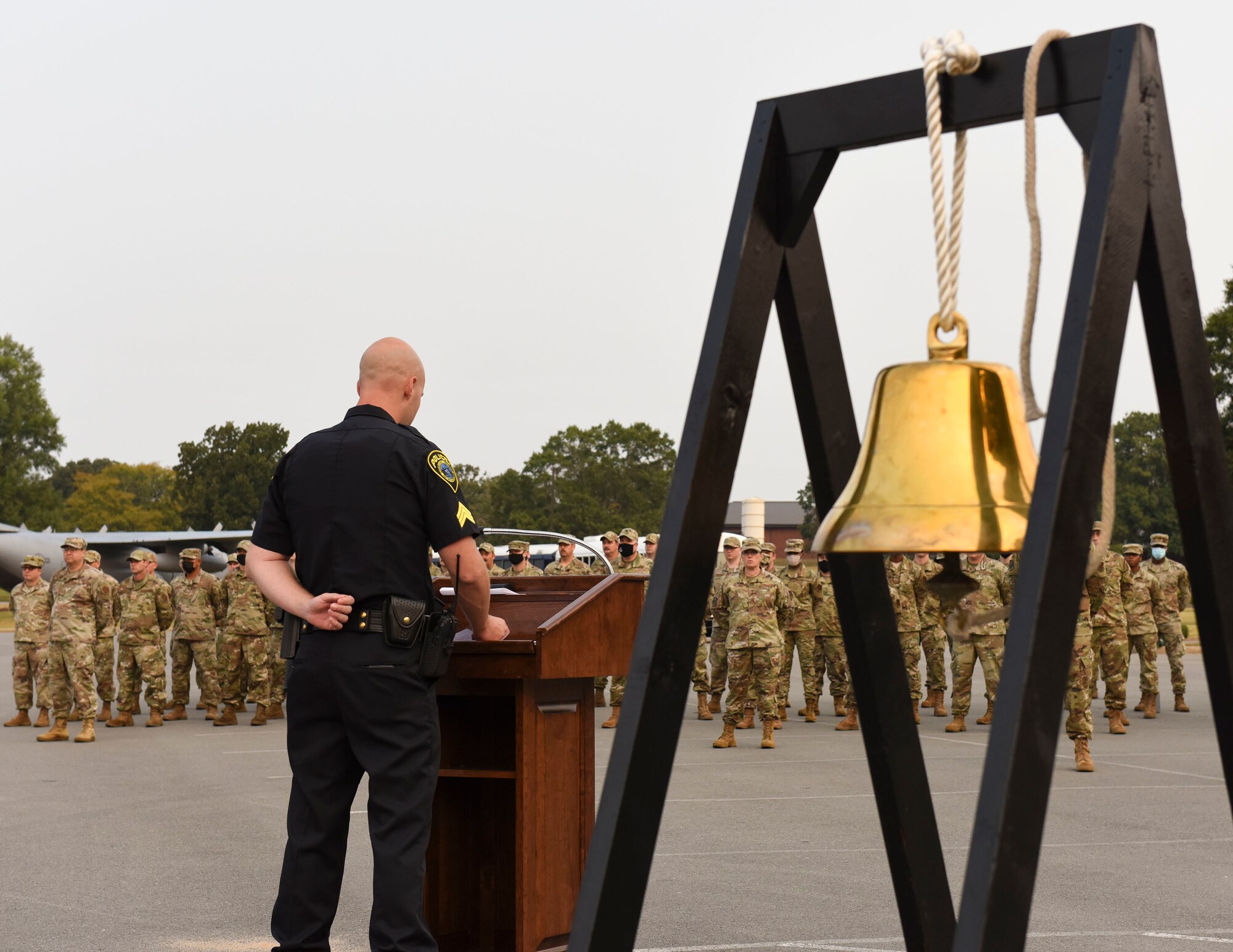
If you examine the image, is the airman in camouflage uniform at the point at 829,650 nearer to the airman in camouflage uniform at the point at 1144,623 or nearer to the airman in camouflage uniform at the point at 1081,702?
the airman in camouflage uniform at the point at 1144,623

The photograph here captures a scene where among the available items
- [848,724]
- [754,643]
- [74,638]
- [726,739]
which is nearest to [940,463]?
[726,739]

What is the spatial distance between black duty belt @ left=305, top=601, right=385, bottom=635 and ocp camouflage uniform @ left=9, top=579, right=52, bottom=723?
1071 centimetres

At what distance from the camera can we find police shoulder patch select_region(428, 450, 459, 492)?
3.73 m

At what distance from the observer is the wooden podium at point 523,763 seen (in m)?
4.07

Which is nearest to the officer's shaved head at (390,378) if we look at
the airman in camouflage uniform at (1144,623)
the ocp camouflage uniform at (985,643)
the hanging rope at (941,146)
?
the hanging rope at (941,146)

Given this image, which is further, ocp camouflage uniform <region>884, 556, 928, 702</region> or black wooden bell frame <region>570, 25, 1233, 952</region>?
ocp camouflage uniform <region>884, 556, 928, 702</region>

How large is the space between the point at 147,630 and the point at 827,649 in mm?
6657

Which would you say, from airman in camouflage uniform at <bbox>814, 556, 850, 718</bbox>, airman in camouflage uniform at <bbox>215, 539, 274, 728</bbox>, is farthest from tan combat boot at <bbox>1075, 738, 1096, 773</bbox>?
airman in camouflage uniform at <bbox>215, 539, 274, 728</bbox>

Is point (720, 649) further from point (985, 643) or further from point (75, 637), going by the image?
point (75, 637)

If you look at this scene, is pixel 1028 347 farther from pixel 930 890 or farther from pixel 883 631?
pixel 930 890

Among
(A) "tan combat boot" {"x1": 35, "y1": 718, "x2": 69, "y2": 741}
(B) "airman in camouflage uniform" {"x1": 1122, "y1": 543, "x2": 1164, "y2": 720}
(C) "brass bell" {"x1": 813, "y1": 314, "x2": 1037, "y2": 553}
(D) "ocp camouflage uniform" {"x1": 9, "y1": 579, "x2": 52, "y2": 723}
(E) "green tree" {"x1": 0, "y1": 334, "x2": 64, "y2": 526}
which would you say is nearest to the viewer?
(C) "brass bell" {"x1": 813, "y1": 314, "x2": 1037, "y2": 553}

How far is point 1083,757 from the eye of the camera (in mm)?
9875

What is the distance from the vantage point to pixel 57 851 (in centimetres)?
698

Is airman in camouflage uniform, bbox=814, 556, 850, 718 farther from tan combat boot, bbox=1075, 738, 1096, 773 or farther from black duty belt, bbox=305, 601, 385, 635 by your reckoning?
black duty belt, bbox=305, 601, 385, 635
